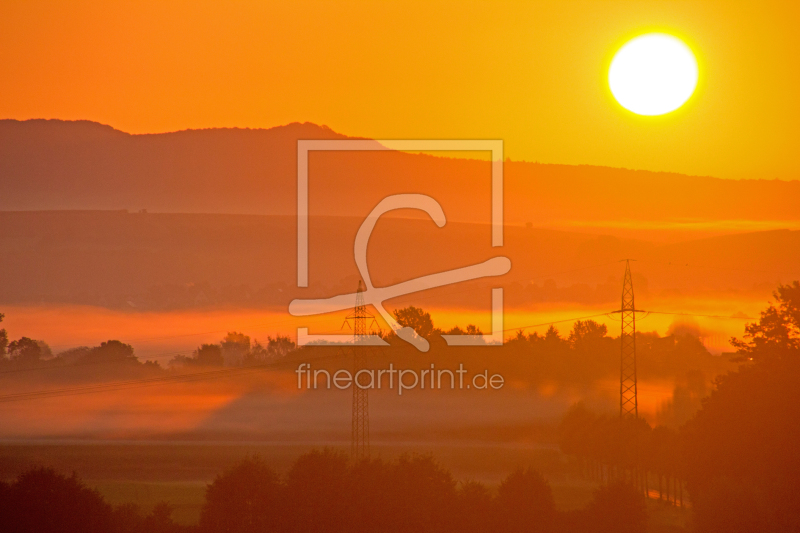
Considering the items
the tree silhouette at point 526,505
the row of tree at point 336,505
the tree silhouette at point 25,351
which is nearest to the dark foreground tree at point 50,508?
the row of tree at point 336,505

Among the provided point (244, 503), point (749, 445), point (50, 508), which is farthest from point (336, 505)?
point (749, 445)

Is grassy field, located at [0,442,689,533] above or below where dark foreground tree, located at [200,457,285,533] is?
below

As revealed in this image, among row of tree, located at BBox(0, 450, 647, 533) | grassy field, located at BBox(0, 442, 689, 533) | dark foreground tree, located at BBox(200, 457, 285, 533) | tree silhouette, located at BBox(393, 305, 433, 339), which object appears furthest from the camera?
tree silhouette, located at BBox(393, 305, 433, 339)

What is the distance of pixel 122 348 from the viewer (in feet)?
564

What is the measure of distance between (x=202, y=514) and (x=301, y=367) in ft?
281

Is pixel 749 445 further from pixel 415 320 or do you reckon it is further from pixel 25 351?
pixel 25 351

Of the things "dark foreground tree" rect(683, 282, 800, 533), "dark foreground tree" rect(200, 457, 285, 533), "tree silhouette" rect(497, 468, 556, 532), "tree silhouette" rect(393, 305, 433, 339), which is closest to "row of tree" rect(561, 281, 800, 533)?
"dark foreground tree" rect(683, 282, 800, 533)

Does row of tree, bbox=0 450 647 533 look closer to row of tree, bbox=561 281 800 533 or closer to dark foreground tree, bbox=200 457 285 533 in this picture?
dark foreground tree, bbox=200 457 285 533

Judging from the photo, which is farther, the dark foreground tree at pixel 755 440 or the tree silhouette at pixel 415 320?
the tree silhouette at pixel 415 320

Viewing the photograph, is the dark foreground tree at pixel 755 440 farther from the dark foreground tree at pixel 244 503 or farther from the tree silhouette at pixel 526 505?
the dark foreground tree at pixel 244 503

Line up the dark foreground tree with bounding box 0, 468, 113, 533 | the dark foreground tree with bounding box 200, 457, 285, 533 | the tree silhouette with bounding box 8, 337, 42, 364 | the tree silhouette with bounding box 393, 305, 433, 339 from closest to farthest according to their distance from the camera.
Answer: the dark foreground tree with bounding box 200, 457, 285, 533, the dark foreground tree with bounding box 0, 468, 113, 533, the tree silhouette with bounding box 393, 305, 433, 339, the tree silhouette with bounding box 8, 337, 42, 364

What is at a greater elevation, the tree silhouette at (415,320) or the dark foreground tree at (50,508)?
the tree silhouette at (415,320)

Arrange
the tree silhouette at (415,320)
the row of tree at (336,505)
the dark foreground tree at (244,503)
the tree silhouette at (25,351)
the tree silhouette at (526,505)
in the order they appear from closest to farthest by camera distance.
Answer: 1. the dark foreground tree at (244,503)
2. the row of tree at (336,505)
3. the tree silhouette at (526,505)
4. the tree silhouette at (415,320)
5. the tree silhouette at (25,351)

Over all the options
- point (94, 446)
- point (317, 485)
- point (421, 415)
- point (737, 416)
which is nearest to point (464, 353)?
point (421, 415)
